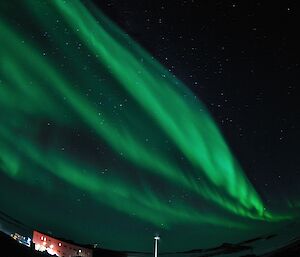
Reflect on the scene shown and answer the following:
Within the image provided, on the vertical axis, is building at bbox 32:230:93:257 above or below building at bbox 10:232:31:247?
above

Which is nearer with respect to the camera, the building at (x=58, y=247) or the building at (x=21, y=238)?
the building at (x=21, y=238)

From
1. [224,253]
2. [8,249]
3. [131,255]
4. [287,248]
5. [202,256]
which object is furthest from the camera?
[131,255]

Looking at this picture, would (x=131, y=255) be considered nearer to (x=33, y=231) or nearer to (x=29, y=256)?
(x=33, y=231)

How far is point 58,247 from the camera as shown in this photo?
7119 cm

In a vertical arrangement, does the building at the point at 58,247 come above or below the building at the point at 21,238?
above

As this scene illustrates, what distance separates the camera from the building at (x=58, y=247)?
68.4 meters

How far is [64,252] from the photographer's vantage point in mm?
72000

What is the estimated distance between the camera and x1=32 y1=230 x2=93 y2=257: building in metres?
68.4

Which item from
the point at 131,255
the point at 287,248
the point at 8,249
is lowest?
the point at 287,248

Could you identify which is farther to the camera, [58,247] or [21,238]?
[58,247]

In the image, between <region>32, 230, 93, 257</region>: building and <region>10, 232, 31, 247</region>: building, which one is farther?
<region>32, 230, 93, 257</region>: building

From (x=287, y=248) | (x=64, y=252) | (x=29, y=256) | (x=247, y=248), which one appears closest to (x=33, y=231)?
(x=64, y=252)

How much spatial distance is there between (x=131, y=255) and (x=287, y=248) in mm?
66938

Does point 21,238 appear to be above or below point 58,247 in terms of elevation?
below
